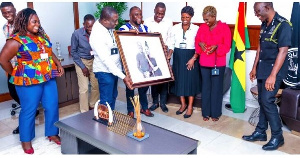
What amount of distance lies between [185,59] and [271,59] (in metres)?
1.28

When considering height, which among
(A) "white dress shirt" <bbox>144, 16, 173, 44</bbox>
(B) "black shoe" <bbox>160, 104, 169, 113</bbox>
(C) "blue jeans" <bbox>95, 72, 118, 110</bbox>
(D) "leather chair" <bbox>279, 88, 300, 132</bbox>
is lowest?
(B) "black shoe" <bbox>160, 104, 169, 113</bbox>

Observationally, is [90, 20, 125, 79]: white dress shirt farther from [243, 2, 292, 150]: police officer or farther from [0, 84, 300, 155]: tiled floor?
[243, 2, 292, 150]: police officer

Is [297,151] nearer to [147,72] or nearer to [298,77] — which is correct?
[298,77]

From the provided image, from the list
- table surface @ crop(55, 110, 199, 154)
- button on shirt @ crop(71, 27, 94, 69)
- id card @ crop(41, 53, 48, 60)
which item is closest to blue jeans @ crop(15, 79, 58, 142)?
id card @ crop(41, 53, 48, 60)

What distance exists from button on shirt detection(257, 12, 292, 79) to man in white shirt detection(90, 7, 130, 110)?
141 cm

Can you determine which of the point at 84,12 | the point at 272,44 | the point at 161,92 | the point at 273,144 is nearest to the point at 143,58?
the point at 161,92

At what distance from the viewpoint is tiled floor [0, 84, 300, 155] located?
2961mm

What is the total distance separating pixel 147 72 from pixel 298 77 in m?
2.05

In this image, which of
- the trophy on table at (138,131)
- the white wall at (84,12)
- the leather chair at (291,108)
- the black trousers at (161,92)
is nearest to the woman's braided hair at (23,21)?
the trophy on table at (138,131)

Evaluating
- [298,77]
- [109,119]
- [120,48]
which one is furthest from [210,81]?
[109,119]

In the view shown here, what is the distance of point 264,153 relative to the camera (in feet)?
9.36

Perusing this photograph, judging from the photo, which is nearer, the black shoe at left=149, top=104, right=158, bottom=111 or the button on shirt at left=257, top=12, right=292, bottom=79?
the button on shirt at left=257, top=12, right=292, bottom=79

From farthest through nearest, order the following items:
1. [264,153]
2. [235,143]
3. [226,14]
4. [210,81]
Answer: [226,14] < [210,81] < [235,143] < [264,153]

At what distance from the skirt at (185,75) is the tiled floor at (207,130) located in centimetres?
38
